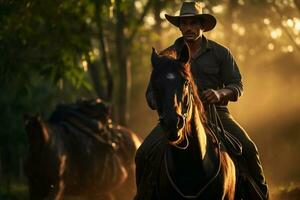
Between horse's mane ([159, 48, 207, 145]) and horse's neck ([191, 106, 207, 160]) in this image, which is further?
horse's neck ([191, 106, 207, 160])

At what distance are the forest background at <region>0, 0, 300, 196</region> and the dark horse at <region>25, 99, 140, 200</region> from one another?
4.96ft

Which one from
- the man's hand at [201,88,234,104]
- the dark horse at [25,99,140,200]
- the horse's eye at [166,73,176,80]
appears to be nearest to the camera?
the horse's eye at [166,73,176,80]

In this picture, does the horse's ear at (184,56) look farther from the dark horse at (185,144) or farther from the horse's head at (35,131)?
the horse's head at (35,131)

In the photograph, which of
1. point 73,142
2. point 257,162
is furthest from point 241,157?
point 73,142

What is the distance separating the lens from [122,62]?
33.3 meters

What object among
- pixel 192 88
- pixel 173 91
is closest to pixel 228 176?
pixel 192 88

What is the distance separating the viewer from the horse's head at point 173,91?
27.3 feet

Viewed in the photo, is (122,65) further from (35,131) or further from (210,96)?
(210,96)

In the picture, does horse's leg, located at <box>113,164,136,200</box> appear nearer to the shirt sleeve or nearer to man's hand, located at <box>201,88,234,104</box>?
the shirt sleeve

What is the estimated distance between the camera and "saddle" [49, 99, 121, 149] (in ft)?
72.0

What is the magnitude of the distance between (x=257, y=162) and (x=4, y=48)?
1305cm

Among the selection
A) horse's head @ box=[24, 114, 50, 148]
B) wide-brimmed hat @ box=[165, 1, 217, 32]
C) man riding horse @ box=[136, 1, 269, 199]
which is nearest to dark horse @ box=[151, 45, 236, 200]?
man riding horse @ box=[136, 1, 269, 199]

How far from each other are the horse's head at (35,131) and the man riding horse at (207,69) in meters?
9.47

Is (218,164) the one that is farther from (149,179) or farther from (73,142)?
(73,142)
